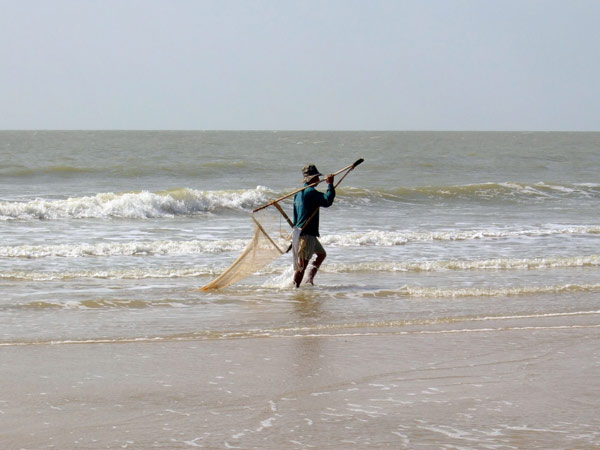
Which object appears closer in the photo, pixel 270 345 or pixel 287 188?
pixel 270 345

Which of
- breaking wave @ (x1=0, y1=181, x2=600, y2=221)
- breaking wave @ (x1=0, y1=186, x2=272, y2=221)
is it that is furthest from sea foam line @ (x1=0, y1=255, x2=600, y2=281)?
breaking wave @ (x1=0, y1=181, x2=600, y2=221)

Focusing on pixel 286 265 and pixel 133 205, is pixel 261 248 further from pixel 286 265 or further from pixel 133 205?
pixel 133 205

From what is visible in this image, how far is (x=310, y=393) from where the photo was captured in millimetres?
5473

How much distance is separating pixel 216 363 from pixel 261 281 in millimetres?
4671

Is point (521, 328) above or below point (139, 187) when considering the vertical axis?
below

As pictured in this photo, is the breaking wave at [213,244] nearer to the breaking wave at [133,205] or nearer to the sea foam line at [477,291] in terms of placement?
the sea foam line at [477,291]

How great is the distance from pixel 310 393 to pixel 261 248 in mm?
5028

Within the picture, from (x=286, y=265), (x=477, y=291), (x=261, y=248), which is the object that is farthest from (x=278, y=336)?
(x=286, y=265)

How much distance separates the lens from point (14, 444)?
4.46 metres

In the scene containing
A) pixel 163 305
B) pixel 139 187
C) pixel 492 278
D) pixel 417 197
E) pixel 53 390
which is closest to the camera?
pixel 53 390

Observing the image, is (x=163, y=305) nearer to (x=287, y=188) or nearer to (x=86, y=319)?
(x=86, y=319)

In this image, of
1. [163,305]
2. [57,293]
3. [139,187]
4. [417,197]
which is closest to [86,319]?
[163,305]

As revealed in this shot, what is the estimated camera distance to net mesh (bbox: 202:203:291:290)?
10.1 m

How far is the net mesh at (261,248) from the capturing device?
10117 mm
